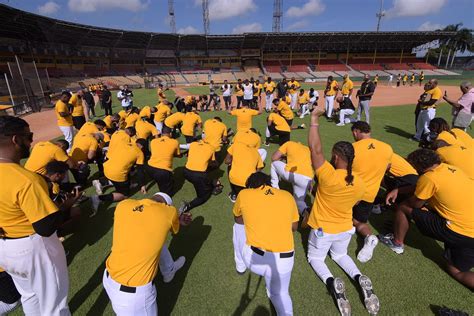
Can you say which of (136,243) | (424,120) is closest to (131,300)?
(136,243)

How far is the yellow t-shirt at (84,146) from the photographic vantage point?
6156 mm

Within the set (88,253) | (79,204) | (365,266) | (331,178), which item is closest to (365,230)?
(365,266)

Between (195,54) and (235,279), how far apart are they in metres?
58.6

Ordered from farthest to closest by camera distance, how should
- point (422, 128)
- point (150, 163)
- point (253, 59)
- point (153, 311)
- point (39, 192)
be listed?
point (253, 59) → point (422, 128) → point (150, 163) → point (153, 311) → point (39, 192)

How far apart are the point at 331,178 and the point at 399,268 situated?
2003 millimetres

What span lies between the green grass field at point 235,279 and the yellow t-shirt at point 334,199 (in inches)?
34.7

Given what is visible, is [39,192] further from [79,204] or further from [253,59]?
[253,59]

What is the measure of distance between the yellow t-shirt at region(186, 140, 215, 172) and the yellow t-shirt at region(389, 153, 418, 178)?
3.57 m

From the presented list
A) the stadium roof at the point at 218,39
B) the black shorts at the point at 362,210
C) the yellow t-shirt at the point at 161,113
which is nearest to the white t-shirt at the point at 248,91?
the yellow t-shirt at the point at 161,113

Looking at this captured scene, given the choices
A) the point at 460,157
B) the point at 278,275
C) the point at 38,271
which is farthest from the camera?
the point at 460,157

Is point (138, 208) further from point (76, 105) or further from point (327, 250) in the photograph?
point (76, 105)

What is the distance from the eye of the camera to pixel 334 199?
3195 millimetres

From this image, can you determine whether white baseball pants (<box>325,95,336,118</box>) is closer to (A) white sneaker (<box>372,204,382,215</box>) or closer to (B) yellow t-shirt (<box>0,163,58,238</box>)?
(A) white sneaker (<box>372,204,382,215</box>)

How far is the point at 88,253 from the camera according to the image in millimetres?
4266
